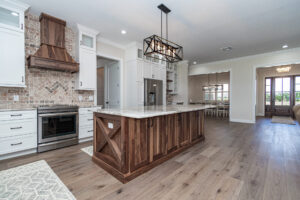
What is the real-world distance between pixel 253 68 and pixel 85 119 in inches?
258

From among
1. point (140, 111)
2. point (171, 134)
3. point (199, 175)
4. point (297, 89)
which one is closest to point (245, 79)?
point (297, 89)

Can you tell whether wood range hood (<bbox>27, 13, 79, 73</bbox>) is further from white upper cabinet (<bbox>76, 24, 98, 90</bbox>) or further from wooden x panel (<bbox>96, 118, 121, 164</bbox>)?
wooden x panel (<bbox>96, 118, 121, 164</bbox>)

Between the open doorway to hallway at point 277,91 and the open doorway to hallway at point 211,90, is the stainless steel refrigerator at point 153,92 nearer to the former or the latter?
the open doorway to hallway at point 211,90

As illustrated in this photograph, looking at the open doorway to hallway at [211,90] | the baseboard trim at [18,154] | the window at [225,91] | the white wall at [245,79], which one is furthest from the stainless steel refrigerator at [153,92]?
the window at [225,91]

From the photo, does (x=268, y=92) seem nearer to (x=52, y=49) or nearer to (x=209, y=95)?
(x=209, y=95)

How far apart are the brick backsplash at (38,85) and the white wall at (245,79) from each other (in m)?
6.28

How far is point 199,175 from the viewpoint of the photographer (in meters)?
1.96

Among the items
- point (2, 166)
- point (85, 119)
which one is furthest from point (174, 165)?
point (2, 166)

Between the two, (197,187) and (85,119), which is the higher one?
(85,119)

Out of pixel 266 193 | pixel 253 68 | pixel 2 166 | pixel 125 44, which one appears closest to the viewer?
pixel 266 193

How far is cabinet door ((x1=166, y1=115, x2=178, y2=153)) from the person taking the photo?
7.95 feet

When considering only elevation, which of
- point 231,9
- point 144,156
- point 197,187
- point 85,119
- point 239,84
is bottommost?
point 197,187

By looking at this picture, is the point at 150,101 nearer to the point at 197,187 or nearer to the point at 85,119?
the point at 85,119

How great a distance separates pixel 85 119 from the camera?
342cm
